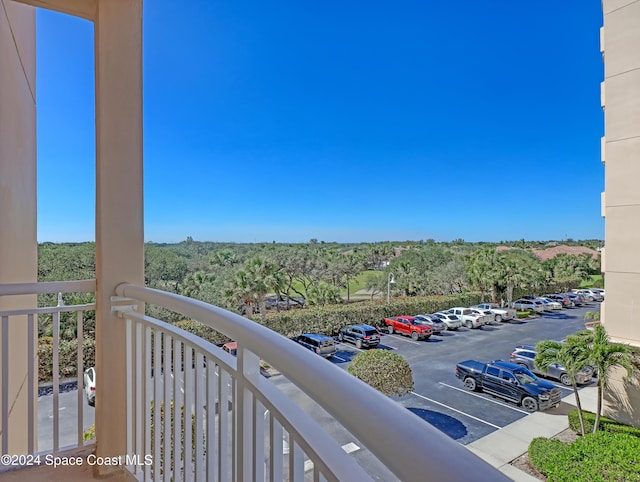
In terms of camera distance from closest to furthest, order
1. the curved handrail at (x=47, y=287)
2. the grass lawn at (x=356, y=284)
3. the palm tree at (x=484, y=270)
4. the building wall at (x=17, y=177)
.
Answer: the curved handrail at (x=47, y=287), the building wall at (x=17, y=177), the palm tree at (x=484, y=270), the grass lawn at (x=356, y=284)

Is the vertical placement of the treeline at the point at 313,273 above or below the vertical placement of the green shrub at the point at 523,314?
above

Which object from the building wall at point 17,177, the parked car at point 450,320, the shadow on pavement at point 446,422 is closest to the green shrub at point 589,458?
the shadow on pavement at point 446,422

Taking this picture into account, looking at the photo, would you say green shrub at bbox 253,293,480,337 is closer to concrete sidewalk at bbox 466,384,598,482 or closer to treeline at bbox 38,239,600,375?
treeline at bbox 38,239,600,375

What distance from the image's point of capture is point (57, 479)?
1.44m

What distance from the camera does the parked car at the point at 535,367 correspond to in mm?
1966

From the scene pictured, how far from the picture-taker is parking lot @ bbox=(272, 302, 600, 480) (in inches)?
61.9

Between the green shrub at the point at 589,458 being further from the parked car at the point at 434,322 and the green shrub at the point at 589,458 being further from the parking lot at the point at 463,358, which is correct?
the parked car at the point at 434,322

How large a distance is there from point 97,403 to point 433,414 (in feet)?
4.78

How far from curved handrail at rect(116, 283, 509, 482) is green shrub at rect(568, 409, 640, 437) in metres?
2.15

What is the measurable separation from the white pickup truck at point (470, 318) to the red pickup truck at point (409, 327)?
0.23 meters

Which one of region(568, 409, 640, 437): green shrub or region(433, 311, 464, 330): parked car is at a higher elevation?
region(433, 311, 464, 330): parked car

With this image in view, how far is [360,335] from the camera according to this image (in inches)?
85.5

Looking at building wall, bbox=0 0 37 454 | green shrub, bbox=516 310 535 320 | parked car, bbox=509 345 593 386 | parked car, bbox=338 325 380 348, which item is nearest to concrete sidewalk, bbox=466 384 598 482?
parked car, bbox=509 345 593 386

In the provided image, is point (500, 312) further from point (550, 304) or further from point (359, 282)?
point (359, 282)
